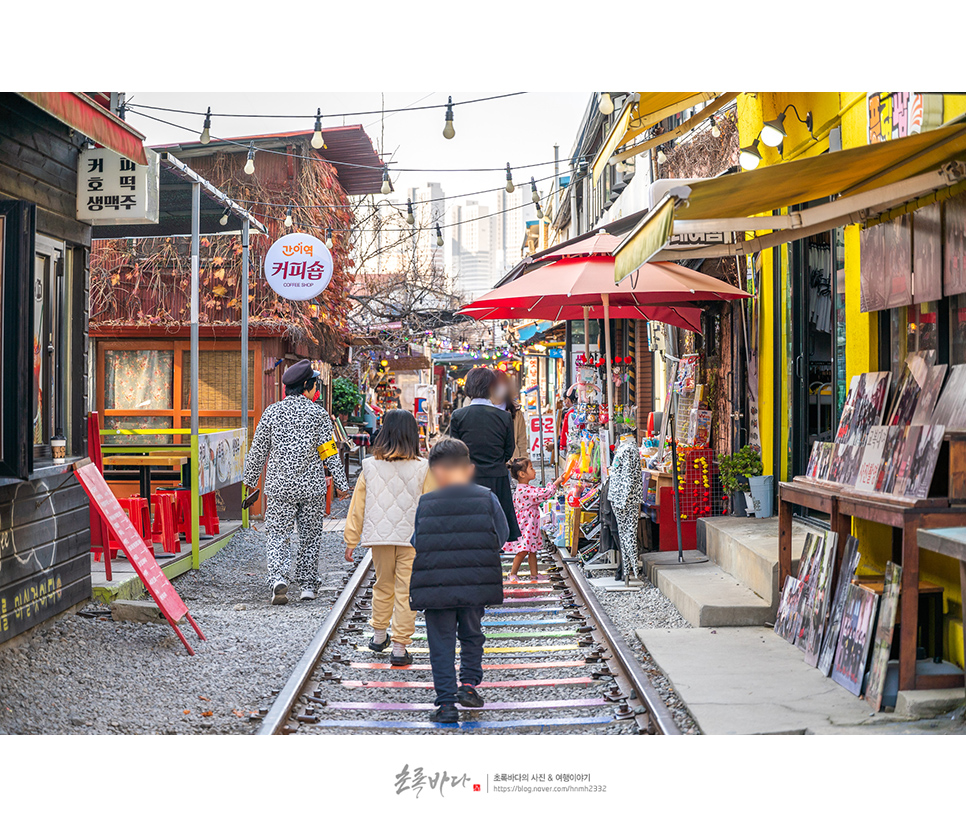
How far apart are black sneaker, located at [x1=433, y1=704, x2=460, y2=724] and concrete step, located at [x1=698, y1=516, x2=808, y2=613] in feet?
8.94

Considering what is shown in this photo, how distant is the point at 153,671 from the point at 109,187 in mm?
3727

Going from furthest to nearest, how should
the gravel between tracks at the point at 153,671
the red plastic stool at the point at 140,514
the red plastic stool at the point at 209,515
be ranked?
the red plastic stool at the point at 209,515 < the red plastic stool at the point at 140,514 < the gravel between tracks at the point at 153,671

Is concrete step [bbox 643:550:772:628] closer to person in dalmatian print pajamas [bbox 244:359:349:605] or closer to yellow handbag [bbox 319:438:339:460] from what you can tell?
person in dalmatian print pajamas [bbox 244:359:349:605]

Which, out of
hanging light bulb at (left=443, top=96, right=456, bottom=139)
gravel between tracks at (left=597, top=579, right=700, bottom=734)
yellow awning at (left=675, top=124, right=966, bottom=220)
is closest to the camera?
yellow awning at (left=675, top=124, right=966, bottom=220)

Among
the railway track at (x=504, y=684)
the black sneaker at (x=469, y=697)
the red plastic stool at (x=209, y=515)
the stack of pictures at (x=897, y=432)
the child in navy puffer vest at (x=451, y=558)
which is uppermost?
the stack of pictures at (x=897, y=432)

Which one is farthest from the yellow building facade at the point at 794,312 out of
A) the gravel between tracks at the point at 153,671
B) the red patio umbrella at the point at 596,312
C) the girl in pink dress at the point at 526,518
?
the gravel between tracks at the point at 153,671

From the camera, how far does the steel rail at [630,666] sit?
4.76 m

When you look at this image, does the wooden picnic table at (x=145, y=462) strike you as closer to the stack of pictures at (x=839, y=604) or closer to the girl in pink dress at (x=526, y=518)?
the girl in pink dress at (x=526, y=518)

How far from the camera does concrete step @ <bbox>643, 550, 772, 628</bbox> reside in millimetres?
6656

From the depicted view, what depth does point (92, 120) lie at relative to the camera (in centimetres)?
512

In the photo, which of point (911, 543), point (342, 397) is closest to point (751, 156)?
point (911, 543)

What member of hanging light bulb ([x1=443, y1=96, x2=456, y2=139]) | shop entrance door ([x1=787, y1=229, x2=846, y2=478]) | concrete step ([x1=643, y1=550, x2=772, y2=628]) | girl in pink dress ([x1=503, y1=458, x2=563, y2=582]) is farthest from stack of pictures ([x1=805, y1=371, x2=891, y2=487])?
hanging light bulb ([x1=443, y1=96, x2=456, y2=139])

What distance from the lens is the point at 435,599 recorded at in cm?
491

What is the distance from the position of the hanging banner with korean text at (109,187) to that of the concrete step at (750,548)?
17.7 feet
